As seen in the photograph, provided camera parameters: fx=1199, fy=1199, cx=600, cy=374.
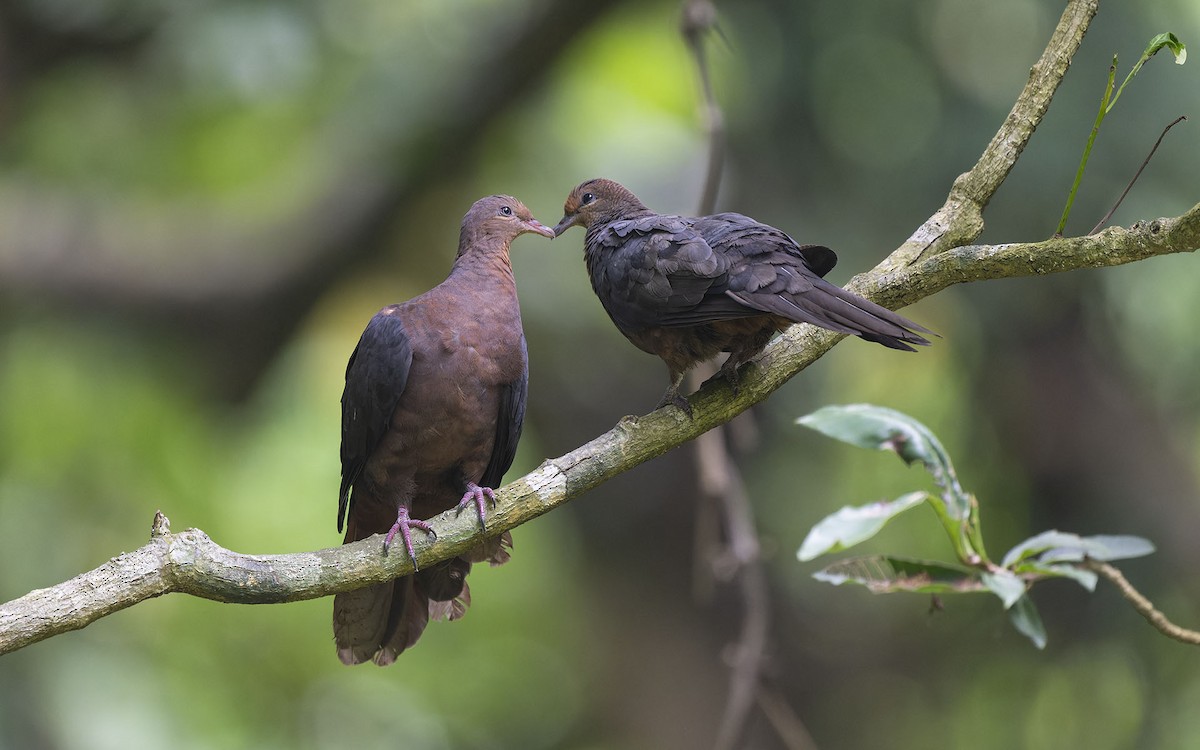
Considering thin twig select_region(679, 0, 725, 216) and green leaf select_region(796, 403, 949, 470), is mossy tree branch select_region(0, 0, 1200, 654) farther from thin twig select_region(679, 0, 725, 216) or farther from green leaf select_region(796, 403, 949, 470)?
thin twig select_region(679, 0, 725, 216)

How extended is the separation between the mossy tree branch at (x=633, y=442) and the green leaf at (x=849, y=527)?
1.19 ft

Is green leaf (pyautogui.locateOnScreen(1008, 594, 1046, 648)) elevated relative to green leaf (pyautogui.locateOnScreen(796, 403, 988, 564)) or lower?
lower

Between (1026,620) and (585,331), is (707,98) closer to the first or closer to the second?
(1026,620)

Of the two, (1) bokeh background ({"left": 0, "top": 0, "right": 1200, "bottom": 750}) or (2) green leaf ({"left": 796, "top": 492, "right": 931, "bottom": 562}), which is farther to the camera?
(1) bokeh background ({"left": 0, "top": 0, "right": 1200, "bottom": 750})

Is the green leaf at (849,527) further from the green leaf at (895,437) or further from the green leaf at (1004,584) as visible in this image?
the green leaf at (1004,584)

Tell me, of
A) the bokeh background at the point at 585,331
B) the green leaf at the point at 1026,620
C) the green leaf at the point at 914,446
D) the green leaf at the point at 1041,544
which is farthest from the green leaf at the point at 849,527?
the bokeh background at the point at 585,331

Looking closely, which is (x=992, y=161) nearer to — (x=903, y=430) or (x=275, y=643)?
(x=903, y=430)

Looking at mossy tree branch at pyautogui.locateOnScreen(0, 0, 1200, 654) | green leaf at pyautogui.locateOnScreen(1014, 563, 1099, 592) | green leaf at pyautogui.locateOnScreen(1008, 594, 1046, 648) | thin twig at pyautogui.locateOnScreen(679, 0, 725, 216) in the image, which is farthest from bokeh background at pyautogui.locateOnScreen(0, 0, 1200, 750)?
green leaf at pyautogui.locateOnScreen(1014, 563, 1099, 592)

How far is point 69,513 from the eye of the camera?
7.27 m

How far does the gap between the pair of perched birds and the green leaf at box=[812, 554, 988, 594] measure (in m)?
0.60

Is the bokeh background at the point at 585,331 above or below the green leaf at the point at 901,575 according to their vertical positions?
above

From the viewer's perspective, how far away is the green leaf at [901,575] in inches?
121

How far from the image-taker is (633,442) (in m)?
2.94

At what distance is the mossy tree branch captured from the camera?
8.13 ft
